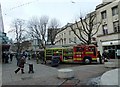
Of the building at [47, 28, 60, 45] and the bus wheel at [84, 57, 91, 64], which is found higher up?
the building at [47, 28, 60, 45]

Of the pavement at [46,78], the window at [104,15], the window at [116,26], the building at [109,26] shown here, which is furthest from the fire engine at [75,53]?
the window at [104,15]

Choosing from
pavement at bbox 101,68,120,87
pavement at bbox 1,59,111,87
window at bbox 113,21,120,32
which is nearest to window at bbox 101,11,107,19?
window at bbox 113,21,120,32

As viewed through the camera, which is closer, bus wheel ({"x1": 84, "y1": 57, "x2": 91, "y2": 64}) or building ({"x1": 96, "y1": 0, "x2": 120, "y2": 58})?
bus wheel ({"x1": 84, "y1": 57, "x2": 91, "y2": 64})

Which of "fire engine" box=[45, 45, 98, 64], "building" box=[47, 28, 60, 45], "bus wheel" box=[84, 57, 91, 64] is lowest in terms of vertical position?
"bus wheel" box=[84, 57, 91, 64]

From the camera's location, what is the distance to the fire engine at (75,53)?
28.1 meters

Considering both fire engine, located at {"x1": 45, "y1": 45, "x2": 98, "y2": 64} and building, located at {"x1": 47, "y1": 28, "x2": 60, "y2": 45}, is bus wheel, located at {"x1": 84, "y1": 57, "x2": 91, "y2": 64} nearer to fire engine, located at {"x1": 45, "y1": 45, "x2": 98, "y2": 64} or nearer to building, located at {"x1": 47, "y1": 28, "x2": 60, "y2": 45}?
fire engine, located at {"x1": 45, "y1": 45, "x2": 98, "y2": 64}

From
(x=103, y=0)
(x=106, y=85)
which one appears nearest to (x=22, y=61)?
(x=106, y=85)

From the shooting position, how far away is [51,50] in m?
30.6

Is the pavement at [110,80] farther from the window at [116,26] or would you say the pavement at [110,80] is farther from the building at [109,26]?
the window at [116,26]

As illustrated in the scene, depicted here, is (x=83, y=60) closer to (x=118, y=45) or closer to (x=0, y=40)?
(x=118, y=45)

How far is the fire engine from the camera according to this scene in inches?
1105

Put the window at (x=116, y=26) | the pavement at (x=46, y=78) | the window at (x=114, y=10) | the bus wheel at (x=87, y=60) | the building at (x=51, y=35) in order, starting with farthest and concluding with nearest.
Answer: the building at (x=51, y=35)
the window at (x=114, y=10)
the window at (x=116, y=26)
the bus wheel at (x=87, y=60)
the pavement at (x=46, y=78)

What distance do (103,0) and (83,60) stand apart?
49.7 feet

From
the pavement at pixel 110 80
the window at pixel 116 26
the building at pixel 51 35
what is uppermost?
the building at pixel 51 35
